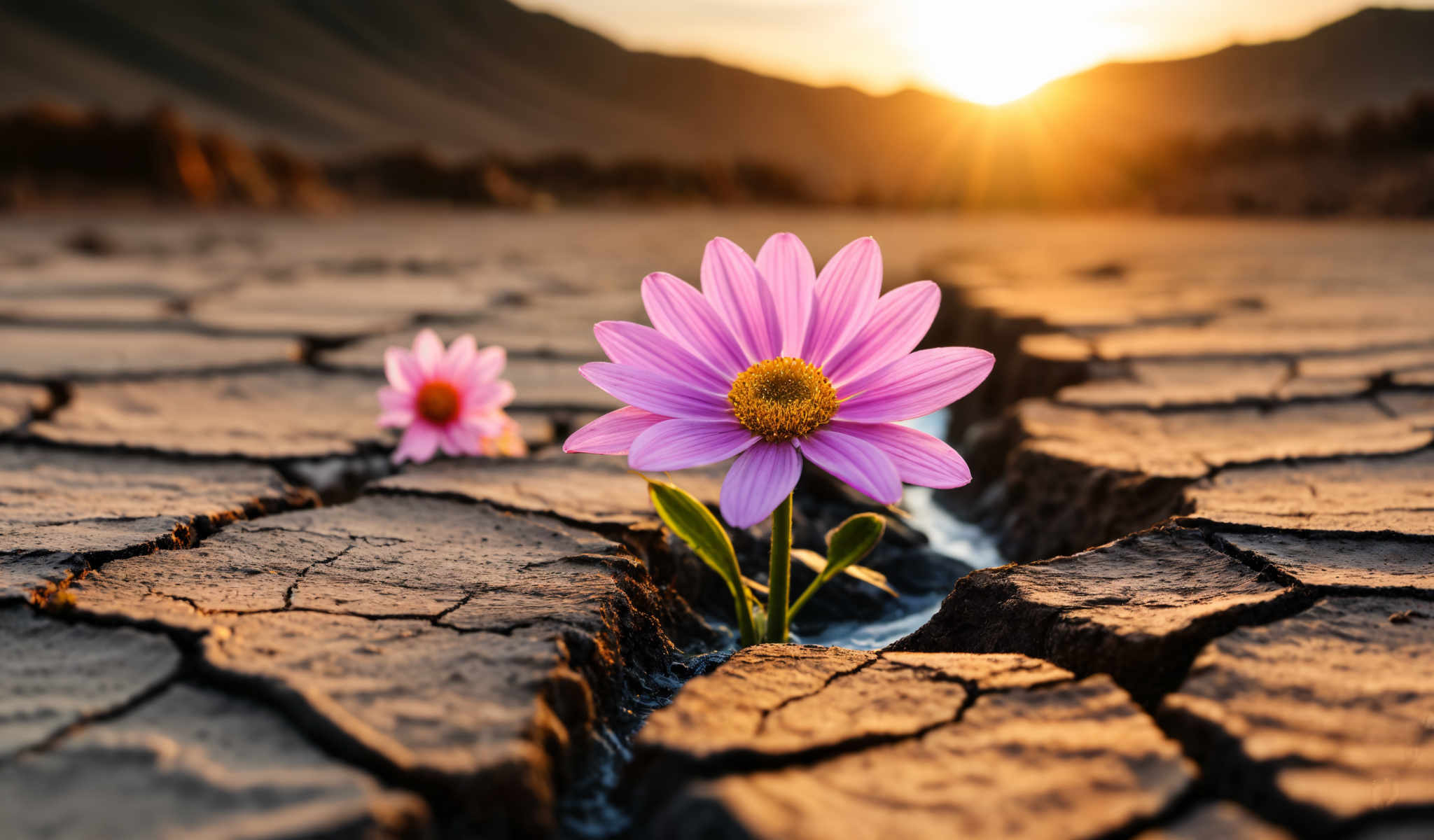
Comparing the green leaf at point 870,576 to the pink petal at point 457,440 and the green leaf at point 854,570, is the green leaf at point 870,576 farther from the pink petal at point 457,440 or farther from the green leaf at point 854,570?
the pink petal at point 457,440

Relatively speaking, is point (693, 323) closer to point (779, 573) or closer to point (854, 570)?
point (779, 573)

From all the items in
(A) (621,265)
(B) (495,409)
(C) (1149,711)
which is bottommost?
(C) (1149,711)

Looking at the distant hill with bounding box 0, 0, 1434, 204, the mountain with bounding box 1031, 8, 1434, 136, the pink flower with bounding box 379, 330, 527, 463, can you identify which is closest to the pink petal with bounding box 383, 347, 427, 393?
the pink flower with bounding box 379, 330, 527, 463

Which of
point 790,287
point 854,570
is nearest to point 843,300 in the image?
point 790,287

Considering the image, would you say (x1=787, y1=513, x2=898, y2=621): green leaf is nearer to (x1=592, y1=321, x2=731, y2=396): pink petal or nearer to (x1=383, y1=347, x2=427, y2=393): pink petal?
(x1=592, y1=321, x2=731, y2=396): pink petal

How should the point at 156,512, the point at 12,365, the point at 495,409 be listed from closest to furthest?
the point at 156,512, the point at 495,409, the point at 12,365

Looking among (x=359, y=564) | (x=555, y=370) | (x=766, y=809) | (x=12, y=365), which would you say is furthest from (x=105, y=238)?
(x=766, y=809)

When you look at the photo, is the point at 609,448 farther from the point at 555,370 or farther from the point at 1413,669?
the point at 555,370
